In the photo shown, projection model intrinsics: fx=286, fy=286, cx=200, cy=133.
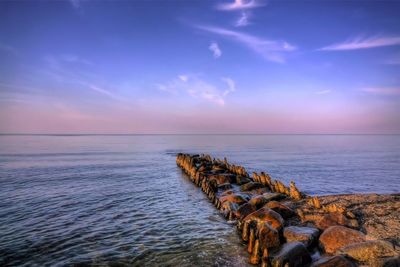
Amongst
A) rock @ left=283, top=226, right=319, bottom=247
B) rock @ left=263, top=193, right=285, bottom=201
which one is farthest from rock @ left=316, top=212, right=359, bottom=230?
rock @ left=263, top=193, right=285, bottom=201

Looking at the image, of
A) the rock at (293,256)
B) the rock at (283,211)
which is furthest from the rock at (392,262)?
the rock at (283,211)

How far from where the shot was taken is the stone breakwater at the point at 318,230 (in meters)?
10.8

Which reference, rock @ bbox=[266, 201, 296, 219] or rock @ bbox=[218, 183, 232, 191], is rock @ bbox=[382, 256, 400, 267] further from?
rock @ bbox=[218, 183, 232, 191]

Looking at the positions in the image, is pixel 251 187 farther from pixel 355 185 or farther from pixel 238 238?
pixel 355 185

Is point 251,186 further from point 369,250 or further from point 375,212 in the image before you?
point 369,250

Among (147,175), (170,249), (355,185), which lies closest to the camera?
(170,249)

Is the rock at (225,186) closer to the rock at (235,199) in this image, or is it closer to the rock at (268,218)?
the rock at (235,199)

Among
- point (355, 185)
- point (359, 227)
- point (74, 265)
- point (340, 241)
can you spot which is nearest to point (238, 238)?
point (340, 241)

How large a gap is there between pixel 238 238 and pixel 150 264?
4833 mm

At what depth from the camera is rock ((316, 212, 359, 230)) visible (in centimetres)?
1402

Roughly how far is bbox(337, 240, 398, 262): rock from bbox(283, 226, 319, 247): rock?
4.89 ft

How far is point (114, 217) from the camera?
740 inches

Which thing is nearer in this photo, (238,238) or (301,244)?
(301,244)

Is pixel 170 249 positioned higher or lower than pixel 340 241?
lower
